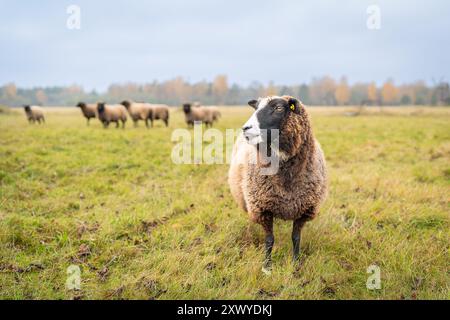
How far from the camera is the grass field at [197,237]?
355cm

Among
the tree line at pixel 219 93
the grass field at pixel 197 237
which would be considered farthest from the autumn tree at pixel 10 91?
the grass field at pixel 197 237

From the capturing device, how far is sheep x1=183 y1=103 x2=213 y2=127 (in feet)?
74.8

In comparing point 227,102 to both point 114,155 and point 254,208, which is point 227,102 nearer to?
point 114,155

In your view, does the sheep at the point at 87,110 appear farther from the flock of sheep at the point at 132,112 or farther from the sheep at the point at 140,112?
the sheep at the point at 140,112

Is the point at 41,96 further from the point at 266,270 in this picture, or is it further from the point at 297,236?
the point at 266,270

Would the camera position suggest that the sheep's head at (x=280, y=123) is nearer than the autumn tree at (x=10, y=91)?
Yes

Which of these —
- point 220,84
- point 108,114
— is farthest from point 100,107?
point 220,84

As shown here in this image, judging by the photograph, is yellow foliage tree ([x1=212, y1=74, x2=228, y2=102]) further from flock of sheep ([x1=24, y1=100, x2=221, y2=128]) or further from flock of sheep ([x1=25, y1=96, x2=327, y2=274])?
flock of sheep ([x1=25, y1=96, x2=327, y2=274])

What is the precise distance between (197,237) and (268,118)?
2224 millimetres

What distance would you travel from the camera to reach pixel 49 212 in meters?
5.84

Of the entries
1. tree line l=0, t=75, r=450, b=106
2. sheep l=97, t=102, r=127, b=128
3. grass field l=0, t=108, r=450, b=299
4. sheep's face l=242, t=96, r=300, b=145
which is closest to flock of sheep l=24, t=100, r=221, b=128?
sheep l=97, t=102, r=127, b=128

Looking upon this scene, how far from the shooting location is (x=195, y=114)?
77.2 feet

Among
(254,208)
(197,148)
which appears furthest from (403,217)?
(197,148)

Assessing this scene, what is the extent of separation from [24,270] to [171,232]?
1979 mm
